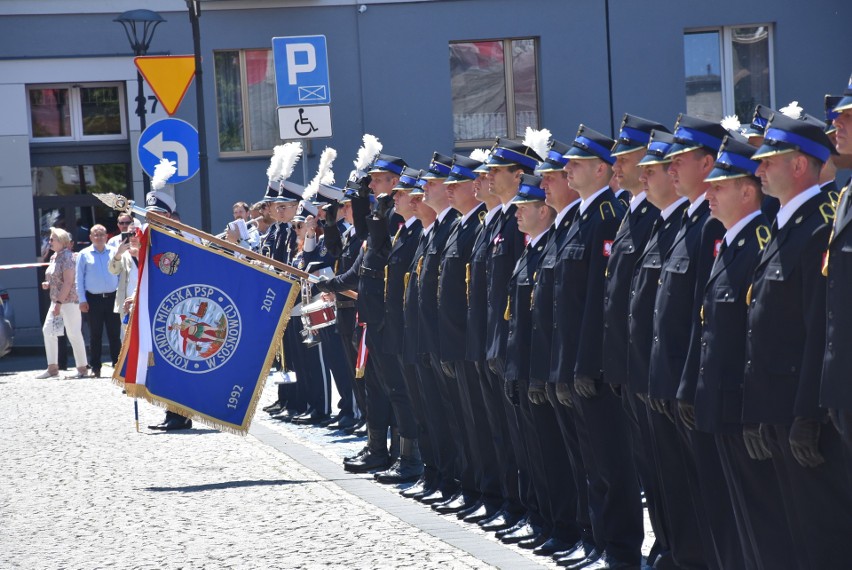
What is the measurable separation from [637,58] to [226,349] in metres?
15.3

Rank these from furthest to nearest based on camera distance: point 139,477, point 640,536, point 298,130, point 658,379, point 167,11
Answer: point 167,11, point 298,130, point 139,477, point 640,536, point 658,379

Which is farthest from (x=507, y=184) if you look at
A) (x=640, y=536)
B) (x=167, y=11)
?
(x=167, y=11)

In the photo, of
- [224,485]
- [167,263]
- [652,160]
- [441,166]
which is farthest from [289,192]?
[652,160]

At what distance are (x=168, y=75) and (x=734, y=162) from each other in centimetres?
1165

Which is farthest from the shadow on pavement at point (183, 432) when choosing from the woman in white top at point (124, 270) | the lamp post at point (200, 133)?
the lamp post at point (200, 133)

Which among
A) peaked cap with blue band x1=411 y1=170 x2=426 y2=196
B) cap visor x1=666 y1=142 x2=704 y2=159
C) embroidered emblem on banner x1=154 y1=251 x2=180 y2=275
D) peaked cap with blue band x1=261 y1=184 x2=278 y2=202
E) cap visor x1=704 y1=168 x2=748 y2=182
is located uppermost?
cap visor x1=666 y1=142 x2=704 y2=159

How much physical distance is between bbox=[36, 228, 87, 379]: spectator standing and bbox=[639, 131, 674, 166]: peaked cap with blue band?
1447 cm

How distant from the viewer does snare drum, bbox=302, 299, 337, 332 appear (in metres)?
11.9

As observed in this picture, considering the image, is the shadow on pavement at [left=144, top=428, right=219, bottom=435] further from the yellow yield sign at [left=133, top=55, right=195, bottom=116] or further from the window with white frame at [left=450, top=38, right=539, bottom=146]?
the window with white frame at [left=450, top=38, right=539, bottom=146]

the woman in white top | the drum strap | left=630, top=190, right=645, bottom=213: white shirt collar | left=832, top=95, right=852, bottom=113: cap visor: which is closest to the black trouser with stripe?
the woman in white top

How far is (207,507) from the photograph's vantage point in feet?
30.6

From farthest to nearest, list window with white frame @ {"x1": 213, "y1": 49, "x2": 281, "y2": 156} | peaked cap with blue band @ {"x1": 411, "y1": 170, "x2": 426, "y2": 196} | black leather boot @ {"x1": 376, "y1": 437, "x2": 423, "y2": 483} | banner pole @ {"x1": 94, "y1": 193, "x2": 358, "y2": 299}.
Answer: window with white frame @ {"x1": 213, "y1": 49, "x2": 281, "y2": 156}, banner pole @ {"x1": 94, "y1": 193, "x2": 358, "y2": 299}, black leather boot @ {"x1": 376, "y1": 437, "x2": 423, "y2": 483}, peaked cap with blue band @ {"x1": 411, "y1": 170, "x2": 426, "y2": 196}

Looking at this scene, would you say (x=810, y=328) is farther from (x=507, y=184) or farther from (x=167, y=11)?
(x=167, y=11)

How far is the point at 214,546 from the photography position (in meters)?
7.94
